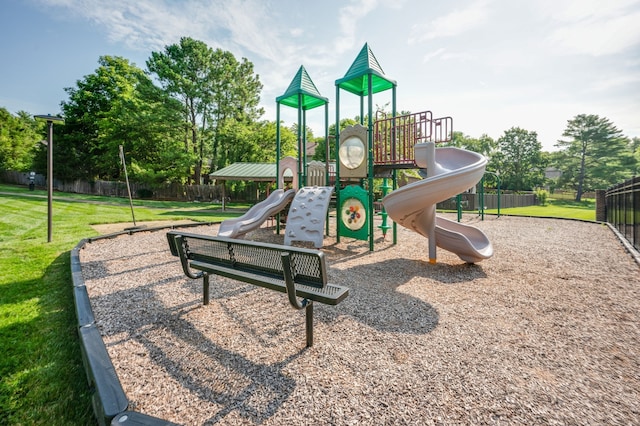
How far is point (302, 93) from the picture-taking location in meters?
8.92

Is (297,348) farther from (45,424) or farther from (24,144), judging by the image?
(24,144)

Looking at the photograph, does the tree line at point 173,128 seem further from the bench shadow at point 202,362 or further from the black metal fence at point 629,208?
the bench shadow at point 202,362

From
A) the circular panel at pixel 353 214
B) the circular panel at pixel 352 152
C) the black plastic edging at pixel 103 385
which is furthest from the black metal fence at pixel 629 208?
the black plastic edging at pixel 103 385

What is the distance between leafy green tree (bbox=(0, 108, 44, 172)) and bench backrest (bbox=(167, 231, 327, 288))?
43.2 m

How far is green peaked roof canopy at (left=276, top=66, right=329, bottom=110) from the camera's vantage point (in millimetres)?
8992

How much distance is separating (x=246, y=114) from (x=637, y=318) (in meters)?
30.3

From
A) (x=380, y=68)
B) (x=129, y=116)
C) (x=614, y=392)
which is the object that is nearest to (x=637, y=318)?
(x=614, y=392)

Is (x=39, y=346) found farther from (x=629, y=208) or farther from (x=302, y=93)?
(x=629, y=208)

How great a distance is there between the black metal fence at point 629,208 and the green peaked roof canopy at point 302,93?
8529mm

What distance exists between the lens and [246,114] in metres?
29.4

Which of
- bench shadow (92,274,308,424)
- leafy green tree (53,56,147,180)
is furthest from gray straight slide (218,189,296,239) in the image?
leafy green tree (53,56,147,180)

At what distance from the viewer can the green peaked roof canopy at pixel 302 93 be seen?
354 inches

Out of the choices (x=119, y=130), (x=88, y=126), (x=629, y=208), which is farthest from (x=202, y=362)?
(x=88, y=126)

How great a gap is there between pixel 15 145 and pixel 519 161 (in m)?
71.7
